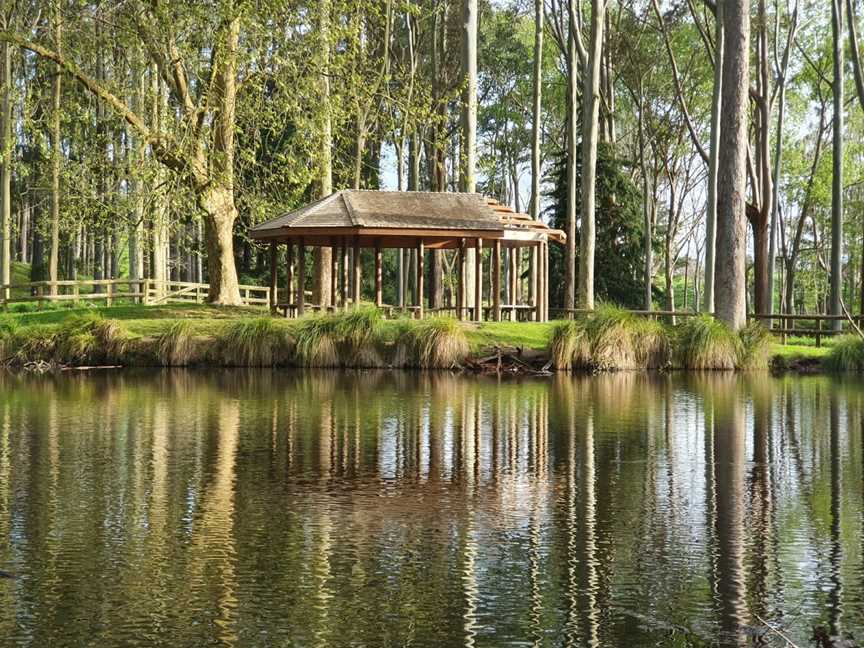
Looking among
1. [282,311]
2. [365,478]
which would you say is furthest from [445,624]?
[282,311]

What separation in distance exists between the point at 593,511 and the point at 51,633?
4.27 meters

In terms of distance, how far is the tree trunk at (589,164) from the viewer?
104 ft

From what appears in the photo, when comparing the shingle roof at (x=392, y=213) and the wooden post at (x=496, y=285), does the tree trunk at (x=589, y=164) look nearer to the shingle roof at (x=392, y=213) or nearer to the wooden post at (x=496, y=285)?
the wooden post at (x=496, y=285)

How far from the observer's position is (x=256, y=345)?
25.3 metres

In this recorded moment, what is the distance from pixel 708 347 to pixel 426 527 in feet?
60.5

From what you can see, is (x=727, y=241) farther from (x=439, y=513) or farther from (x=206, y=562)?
(x=206, y=562)

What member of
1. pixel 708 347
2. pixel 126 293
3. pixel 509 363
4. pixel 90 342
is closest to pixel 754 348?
pixel 708 347

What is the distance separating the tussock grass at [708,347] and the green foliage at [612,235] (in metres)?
17.2

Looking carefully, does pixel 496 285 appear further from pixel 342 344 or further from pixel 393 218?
pixel 342 344

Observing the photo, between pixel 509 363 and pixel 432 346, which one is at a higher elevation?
pixel 432 346

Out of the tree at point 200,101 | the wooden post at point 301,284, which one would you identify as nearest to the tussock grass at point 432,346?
the wooden post at point 301,284

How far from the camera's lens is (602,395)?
60.5 feet

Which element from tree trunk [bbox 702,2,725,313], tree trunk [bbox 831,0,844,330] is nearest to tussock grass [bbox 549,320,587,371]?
tree trunk [bbox 702,2,725,313]

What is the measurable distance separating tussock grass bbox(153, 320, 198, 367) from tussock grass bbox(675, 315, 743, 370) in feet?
34.7
